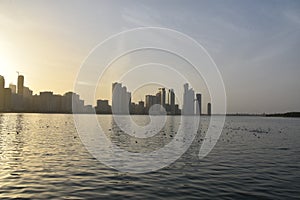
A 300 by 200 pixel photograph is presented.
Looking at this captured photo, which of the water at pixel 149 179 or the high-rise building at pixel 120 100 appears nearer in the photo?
the water at pixel 149 179

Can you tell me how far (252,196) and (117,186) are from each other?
33.8 ft

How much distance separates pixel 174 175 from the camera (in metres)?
29.7

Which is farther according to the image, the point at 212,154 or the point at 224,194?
the point at 212,154

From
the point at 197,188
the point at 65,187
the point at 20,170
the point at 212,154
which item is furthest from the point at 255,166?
the point at 20,170

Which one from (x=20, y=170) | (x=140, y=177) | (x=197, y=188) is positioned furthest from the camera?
(x=20, y=170)

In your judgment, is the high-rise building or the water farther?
the high-rise building

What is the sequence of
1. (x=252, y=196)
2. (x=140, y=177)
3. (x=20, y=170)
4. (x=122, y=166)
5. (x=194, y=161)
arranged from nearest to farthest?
(x=252, y=196) < (x=140, y=177) < (x=20, y=170) < (x=122, y=166) < (x=194, y=161)

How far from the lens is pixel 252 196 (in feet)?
74.0

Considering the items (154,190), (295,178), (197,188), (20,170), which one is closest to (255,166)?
(295,178)

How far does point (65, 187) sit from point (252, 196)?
14.0 m

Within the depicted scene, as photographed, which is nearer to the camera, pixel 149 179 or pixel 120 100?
pixel 149 179

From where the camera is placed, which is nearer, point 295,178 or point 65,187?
point 65,187

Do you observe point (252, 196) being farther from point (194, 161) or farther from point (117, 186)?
point (194, 161)

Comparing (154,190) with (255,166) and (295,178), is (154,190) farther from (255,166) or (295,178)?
(255,166)
